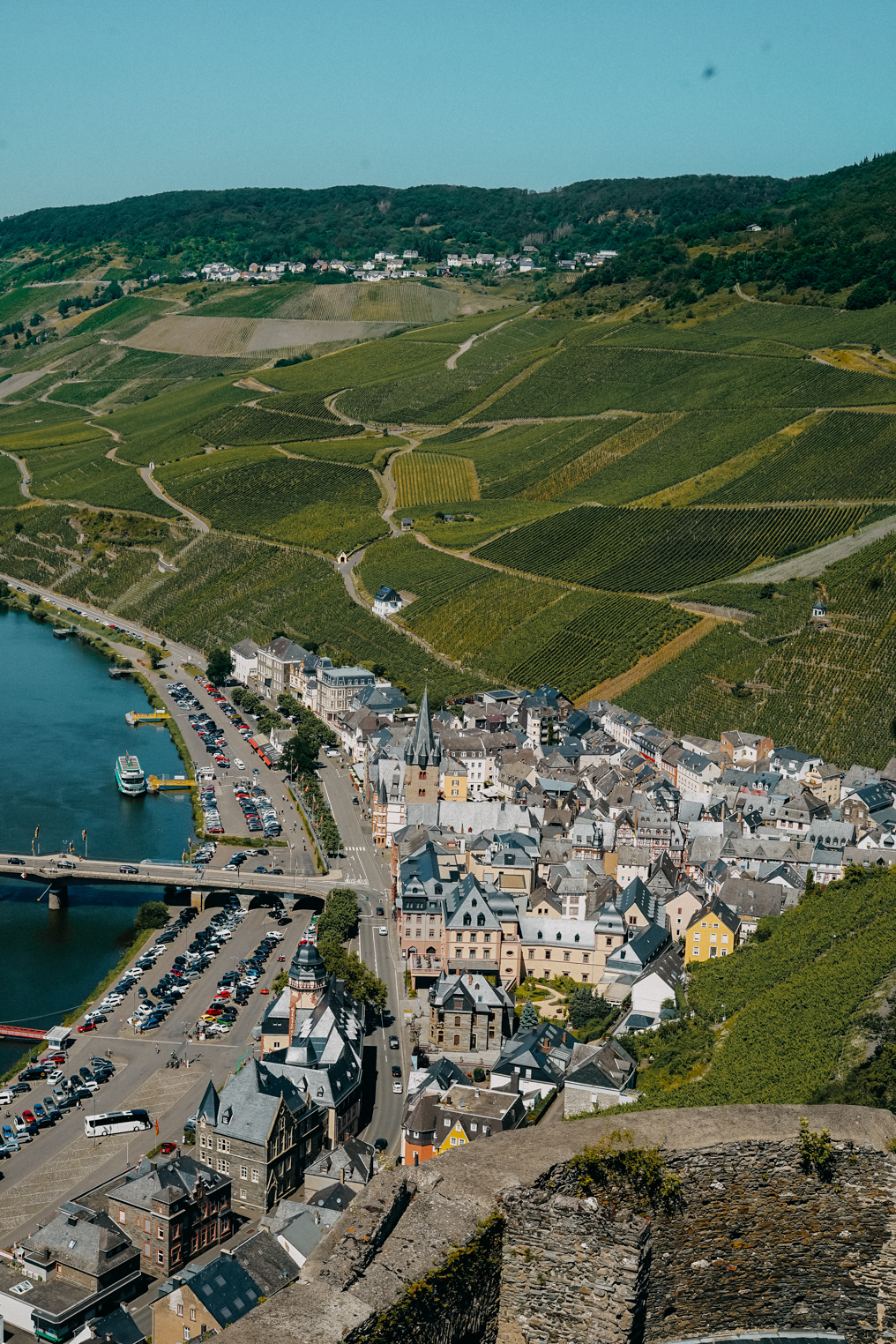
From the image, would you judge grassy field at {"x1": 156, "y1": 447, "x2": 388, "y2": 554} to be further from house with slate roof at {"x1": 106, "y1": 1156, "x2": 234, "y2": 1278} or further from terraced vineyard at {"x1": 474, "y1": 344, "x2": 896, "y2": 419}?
house with slate roof at {"x1": 106, "y1": 1156, "x2": 234, "y2": 1278}

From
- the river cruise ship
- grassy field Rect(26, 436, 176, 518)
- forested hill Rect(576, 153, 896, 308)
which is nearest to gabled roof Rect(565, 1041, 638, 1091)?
the river cruise ship

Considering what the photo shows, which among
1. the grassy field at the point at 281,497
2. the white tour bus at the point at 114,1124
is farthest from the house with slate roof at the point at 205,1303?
the grassy field at the point at 281,497

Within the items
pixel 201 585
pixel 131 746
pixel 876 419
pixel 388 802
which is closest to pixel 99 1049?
pixel 388 802

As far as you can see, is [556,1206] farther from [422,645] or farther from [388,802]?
[422,645]

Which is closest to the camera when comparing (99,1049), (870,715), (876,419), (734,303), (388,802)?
(99,1049)

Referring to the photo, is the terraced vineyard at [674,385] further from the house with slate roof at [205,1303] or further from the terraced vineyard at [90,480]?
the house with slate roof at [205,1303]

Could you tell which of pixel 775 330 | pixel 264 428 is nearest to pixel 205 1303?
pixel 775 330

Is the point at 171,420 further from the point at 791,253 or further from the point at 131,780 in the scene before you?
the point at 131,780
